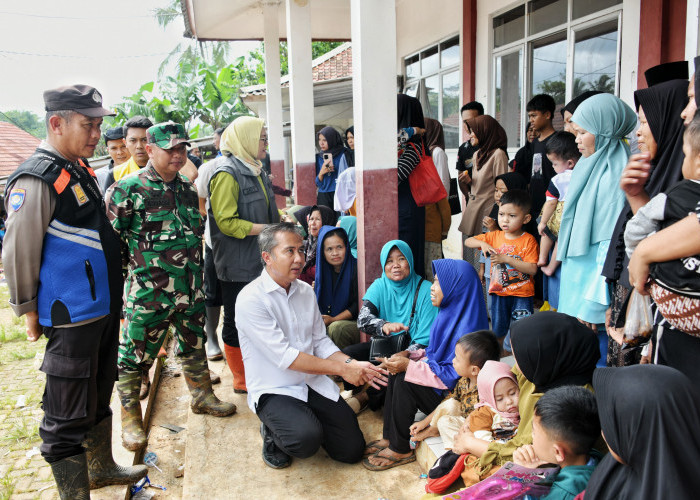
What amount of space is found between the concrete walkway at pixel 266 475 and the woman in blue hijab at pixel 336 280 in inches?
39.8

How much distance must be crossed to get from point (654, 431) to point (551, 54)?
228 inches

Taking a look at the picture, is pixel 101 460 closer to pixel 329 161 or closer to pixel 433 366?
pixel 433 366

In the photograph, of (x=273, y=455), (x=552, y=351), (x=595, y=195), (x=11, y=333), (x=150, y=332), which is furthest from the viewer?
(x=11, y=333)

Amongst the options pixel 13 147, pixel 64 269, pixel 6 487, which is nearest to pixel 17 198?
pixel 64 269

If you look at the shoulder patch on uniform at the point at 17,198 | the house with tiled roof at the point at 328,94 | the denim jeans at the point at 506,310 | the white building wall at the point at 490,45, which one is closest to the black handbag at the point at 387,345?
the denim jeans at the point at 506,310

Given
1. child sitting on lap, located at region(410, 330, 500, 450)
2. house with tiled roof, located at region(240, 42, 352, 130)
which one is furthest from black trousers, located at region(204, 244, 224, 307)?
house with tiled roof, located at region(240, 42, 352, 130)

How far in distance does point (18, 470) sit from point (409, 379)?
2.58 metres

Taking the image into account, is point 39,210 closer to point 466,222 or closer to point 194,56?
point 466,222

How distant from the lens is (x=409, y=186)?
4469 mm

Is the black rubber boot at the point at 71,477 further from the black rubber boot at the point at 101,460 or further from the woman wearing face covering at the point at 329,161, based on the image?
the woman wearing face covering at the point at 329,161

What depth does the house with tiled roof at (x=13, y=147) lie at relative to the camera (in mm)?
13469

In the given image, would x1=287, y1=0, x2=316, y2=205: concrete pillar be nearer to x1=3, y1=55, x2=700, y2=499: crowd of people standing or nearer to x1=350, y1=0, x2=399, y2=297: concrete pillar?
x1=3, y1=55, x2=700, y2=499: crowd of people standing

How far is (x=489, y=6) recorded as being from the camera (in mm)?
7184

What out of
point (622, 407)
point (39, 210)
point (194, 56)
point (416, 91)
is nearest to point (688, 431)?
point (622, 407)
